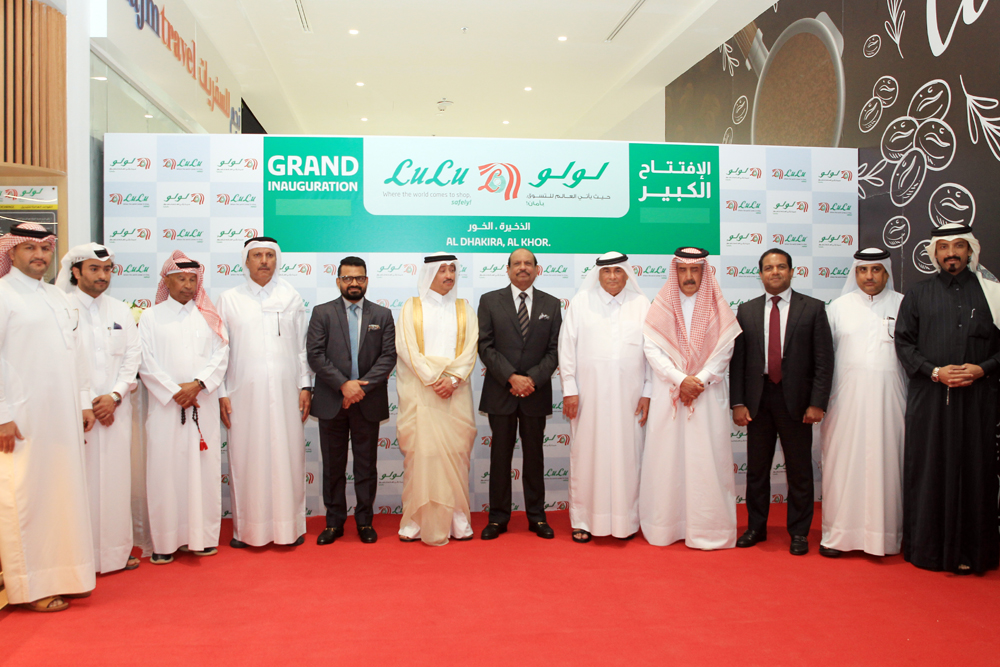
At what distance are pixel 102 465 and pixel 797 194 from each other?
495 centimetres

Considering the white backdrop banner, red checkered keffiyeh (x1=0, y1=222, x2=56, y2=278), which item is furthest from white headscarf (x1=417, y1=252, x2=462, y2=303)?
red checkered keffiyeh (x1=0, y1=222, x2=56, y2=278)

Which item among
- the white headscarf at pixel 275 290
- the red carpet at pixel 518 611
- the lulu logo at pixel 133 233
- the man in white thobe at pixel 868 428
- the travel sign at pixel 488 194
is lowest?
the red carpet at pixel 518 611

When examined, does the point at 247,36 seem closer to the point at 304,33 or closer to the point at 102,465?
the point at 304,33

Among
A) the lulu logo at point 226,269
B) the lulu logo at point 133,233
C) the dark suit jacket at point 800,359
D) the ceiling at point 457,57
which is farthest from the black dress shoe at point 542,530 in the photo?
the ceiling at point 457,57

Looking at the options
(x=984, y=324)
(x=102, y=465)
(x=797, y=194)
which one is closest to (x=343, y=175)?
(x=102, y=465)

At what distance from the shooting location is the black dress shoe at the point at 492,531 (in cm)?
400

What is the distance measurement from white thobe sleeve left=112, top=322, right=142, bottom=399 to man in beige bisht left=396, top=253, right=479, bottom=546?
Answer: 4.68 feet

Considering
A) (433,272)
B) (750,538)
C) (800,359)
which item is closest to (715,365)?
(800,359)

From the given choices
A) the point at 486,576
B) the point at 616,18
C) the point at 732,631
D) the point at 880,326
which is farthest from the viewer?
the point at 616,18

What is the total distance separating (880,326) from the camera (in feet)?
12.3

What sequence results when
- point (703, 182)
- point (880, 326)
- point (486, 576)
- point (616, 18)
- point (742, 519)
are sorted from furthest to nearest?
point (616, 18)
point (703, 182)
point (742, 519)
point (880, 326)
point (486, 576)

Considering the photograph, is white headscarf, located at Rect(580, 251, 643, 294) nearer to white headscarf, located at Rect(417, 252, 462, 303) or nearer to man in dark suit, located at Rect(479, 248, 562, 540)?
man in dark suit, located at Rect(479, 248, 562, 540)

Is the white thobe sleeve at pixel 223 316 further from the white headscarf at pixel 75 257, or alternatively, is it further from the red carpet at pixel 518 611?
the red carpet at pixel 518 611

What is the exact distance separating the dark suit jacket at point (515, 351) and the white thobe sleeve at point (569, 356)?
0.19 ft
